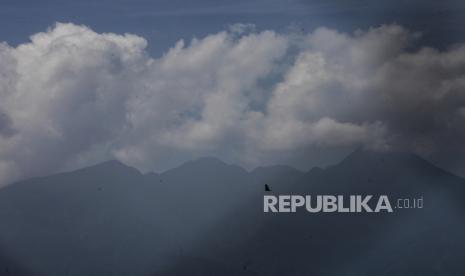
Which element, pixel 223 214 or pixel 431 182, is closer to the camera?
pixel 431 182

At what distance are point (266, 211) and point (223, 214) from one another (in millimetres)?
5053

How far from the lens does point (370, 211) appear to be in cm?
5212

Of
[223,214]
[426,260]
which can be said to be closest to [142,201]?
[223,214]

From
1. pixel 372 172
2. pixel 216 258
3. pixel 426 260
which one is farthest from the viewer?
pixel 426 260

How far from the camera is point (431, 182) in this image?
55.0 meters

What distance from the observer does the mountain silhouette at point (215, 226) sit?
5472cm

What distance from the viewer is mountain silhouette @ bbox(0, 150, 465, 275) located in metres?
54.7

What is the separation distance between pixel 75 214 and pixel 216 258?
14085 mm

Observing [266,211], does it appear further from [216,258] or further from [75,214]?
[75,214]

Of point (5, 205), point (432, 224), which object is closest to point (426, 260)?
point (432, 224)

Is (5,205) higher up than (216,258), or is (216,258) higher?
(5,205)

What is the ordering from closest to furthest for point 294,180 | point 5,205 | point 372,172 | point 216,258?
point 294,180 < point 372,172 < point 216,258 < point 5,205

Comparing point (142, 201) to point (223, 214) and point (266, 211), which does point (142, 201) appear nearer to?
point (223, 214)

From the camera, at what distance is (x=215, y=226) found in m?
59.2
